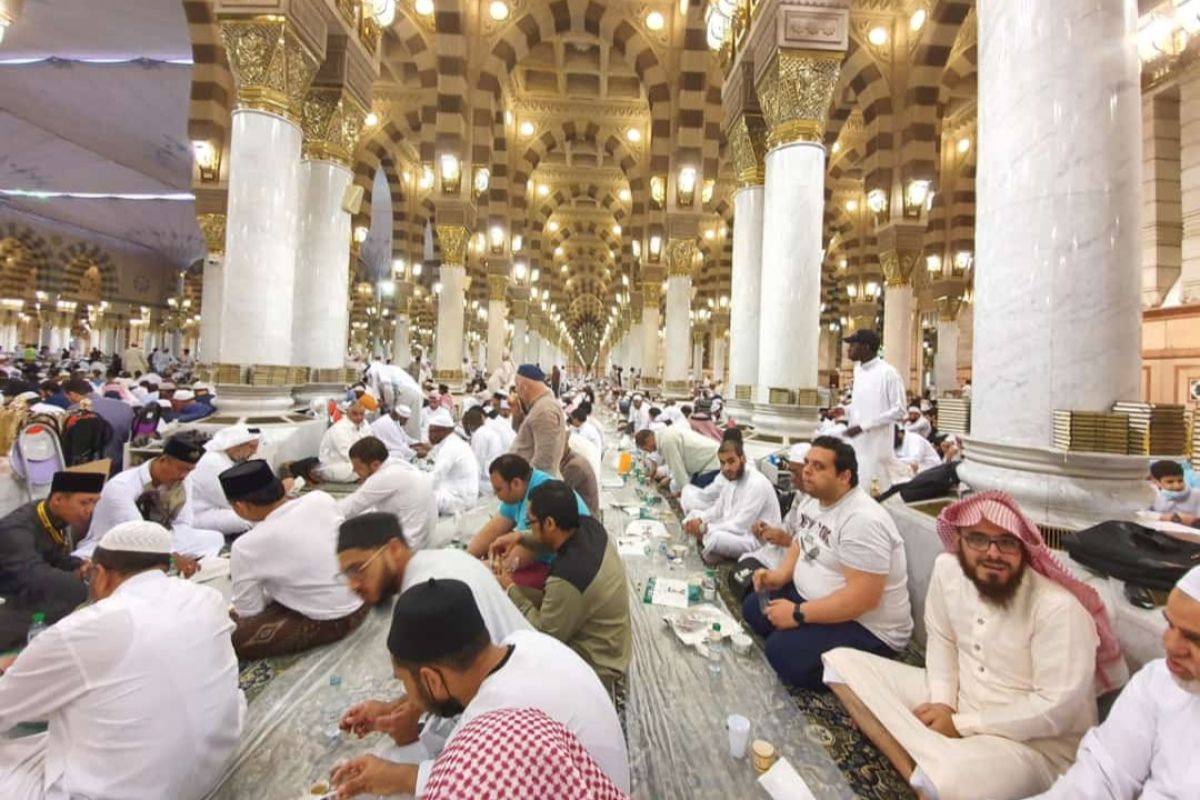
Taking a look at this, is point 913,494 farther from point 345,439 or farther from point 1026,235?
point 345,439

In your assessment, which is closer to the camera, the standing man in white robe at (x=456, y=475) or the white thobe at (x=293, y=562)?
the white thobe at (x=293, y=562)

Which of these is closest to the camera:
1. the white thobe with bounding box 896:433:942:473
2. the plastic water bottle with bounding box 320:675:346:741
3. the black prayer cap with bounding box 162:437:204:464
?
the plastic water bottle with bounding box 320:675:346:741

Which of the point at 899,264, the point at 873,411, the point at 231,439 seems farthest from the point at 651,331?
the point at 231,439

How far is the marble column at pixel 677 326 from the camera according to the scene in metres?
11.1

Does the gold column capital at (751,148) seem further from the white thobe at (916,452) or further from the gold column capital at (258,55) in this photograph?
the gold column capital at (258,55)

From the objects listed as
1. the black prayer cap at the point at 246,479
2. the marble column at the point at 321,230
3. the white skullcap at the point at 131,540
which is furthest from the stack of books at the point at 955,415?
the marble column at the point at 321,230

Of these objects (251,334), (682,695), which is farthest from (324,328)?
(682,695)

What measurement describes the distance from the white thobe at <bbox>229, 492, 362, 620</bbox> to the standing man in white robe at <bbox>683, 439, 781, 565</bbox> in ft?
7.77

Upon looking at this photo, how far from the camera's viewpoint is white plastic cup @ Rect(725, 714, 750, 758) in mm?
1939

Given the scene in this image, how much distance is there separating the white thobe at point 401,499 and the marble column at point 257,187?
9.33 feet

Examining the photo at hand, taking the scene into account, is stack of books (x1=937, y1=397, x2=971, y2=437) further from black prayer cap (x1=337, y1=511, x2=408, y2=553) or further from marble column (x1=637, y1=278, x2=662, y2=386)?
marble column (x1=637, y1=278, x2=662, y2=386)

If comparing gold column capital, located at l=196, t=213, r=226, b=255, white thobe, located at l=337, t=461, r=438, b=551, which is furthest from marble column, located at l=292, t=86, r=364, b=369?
white thobe, located at l=337, t=461, r=438, b=551

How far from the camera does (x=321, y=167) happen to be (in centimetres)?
704

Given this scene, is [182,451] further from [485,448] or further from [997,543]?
[997,543]
